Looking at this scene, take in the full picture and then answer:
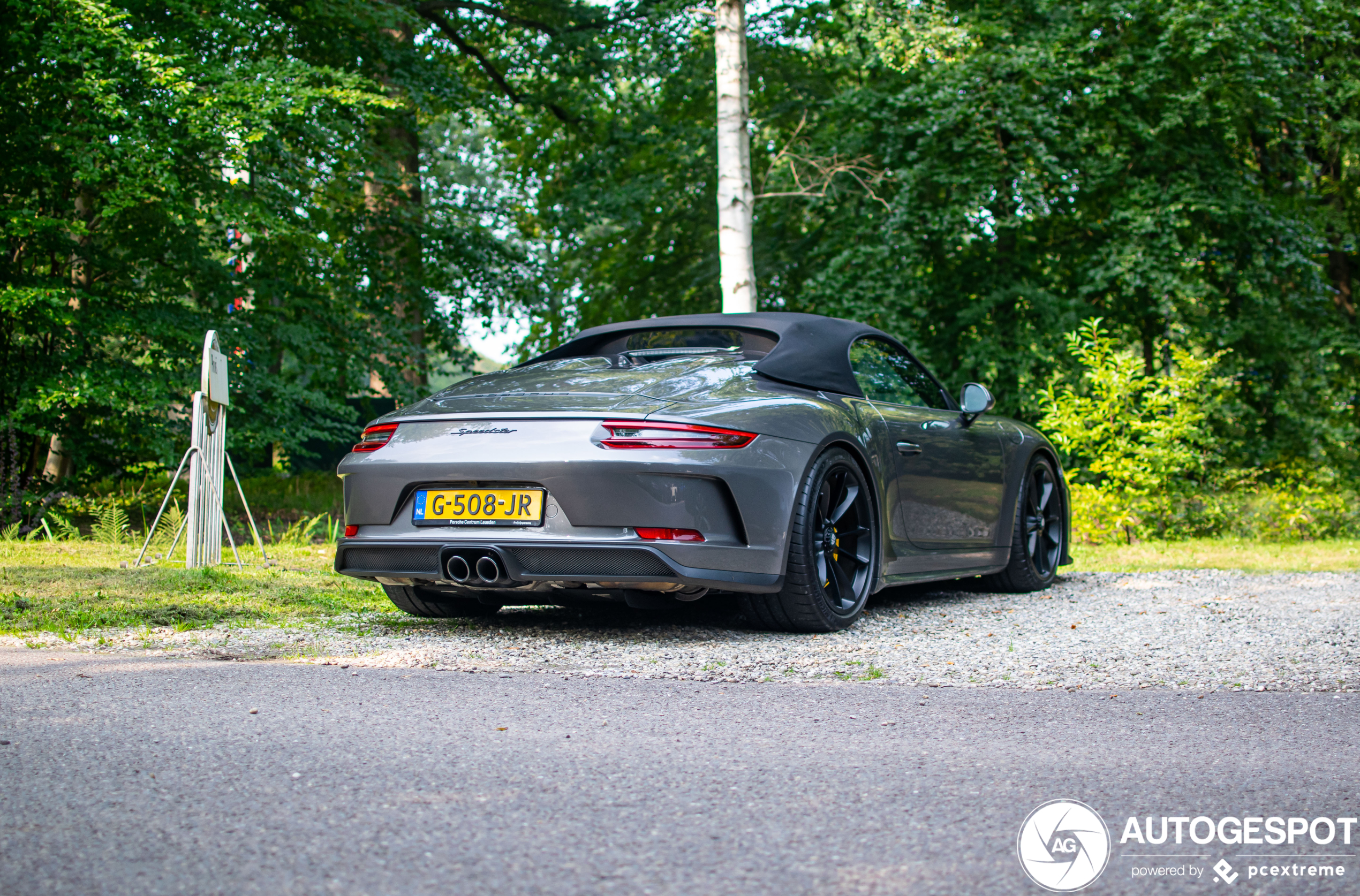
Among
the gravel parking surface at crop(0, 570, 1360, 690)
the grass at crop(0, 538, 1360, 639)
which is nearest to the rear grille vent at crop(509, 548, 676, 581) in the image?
the gravel parking surface at crop(0, 570, 1360, 690)

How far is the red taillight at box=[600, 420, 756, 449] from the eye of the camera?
4164 millimetres

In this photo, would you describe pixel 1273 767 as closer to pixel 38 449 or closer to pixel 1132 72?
pixel 38 449

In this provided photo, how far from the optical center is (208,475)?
23.5ft

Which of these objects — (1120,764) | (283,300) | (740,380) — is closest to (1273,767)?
(1120,764)

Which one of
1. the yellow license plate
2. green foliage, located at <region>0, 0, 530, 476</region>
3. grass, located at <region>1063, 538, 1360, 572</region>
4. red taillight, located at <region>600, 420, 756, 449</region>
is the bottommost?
grass, located at <region>1063, 538, 1360, 572</region>

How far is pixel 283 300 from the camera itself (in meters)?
12.5

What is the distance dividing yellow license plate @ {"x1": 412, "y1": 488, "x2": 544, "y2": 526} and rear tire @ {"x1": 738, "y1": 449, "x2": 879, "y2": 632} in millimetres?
992

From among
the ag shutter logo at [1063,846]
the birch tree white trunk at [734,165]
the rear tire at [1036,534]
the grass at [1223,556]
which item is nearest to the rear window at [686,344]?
the rear tire at [1036,534]

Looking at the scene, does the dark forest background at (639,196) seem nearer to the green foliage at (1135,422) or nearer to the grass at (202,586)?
the grass at (202,586)

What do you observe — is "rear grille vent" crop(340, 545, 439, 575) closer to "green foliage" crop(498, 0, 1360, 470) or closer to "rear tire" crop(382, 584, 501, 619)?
"rear tire" crop(382, 584, 501, 619)

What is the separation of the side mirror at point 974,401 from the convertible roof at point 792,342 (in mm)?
664

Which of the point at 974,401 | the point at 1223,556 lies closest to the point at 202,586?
the point at 974,401

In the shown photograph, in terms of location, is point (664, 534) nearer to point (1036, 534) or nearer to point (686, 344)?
point (686, 344)

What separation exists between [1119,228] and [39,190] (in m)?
12.5
